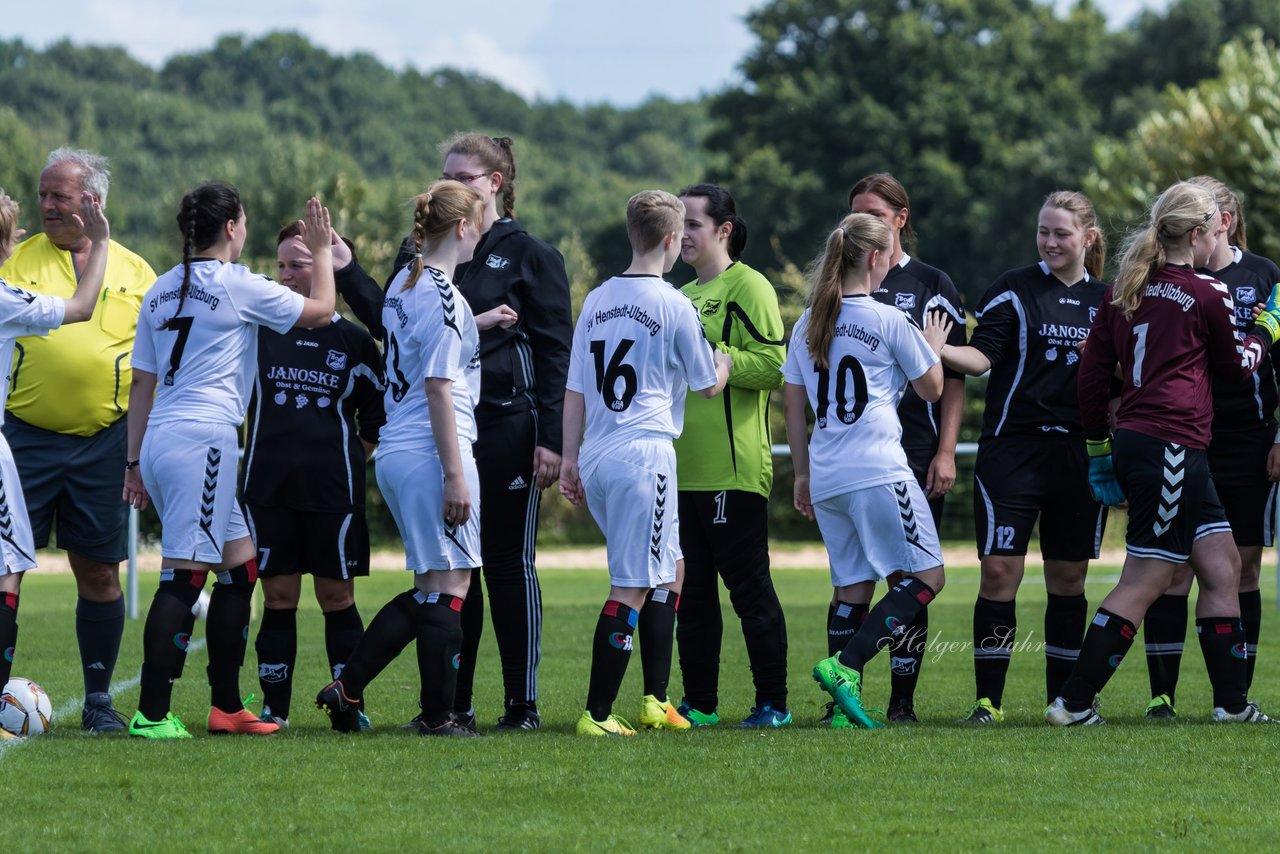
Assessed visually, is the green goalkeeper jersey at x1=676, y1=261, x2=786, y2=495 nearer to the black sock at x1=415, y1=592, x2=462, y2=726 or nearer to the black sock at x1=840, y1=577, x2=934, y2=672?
the black sock at x1=840, y1=577, x2=934, y2=672

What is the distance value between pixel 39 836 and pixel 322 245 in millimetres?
2555

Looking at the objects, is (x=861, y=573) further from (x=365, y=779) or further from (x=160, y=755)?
(x=160, y=755)

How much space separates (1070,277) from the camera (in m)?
7.11

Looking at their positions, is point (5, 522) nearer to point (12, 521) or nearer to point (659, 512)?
point (12, 521)

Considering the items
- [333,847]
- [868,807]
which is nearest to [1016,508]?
[868,807]

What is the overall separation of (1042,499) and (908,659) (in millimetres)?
871

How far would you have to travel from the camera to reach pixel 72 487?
702 cm

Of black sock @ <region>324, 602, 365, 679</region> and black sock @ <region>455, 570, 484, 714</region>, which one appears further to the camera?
black sock @ <region>324, 602, 365, 679</region>

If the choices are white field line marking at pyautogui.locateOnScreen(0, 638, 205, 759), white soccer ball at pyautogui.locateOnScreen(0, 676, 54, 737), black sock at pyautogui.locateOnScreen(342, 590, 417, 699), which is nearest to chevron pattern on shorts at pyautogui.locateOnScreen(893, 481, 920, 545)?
black sock at pyautogui.locateOnScreen(342, 590, 417, 699)

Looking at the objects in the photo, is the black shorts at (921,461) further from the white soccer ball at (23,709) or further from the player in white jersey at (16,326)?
the white soccer ball at (23,709)

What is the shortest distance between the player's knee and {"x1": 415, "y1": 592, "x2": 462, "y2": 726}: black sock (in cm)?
84

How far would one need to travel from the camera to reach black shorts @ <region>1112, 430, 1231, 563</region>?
6422mm

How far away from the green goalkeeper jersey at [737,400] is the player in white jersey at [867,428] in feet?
0.69

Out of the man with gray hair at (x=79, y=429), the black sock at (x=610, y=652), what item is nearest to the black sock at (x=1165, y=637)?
the black sock at (x=610, y=652)
